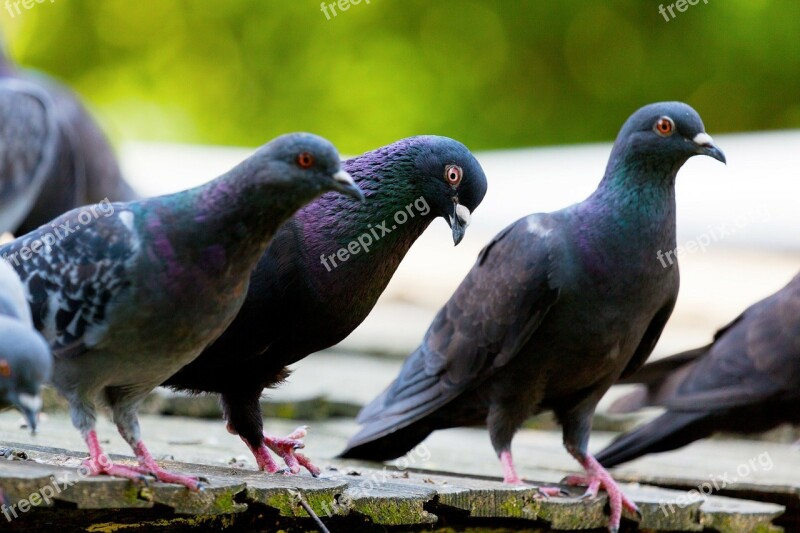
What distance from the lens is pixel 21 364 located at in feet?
9.55

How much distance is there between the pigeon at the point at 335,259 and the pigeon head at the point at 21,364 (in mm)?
1356

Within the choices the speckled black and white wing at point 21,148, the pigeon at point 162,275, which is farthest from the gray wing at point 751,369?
the speckled black and white wing at point 21,148

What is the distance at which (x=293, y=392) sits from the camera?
22.0ft

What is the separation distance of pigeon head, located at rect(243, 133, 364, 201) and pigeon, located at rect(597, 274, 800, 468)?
10.1ft

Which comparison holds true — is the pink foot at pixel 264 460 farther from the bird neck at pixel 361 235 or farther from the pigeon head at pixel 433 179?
the pigeon head at pixel 433 179

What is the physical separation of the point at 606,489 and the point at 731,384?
1.70 meters

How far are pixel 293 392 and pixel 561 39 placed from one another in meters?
15.6

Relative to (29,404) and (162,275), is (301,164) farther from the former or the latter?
(29,404)

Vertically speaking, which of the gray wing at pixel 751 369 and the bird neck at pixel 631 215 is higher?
the bird neck at pixel 631 215

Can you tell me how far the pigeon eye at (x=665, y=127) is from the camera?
486 centimetres

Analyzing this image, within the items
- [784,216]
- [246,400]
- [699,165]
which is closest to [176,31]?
[699,165]

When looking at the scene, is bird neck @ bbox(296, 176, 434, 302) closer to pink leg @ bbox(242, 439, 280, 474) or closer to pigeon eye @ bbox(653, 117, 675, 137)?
pink leg @ bbox(242, 439, 280, 474)

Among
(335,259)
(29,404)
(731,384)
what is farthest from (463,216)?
(731,384)

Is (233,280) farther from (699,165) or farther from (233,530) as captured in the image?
(699,165)
